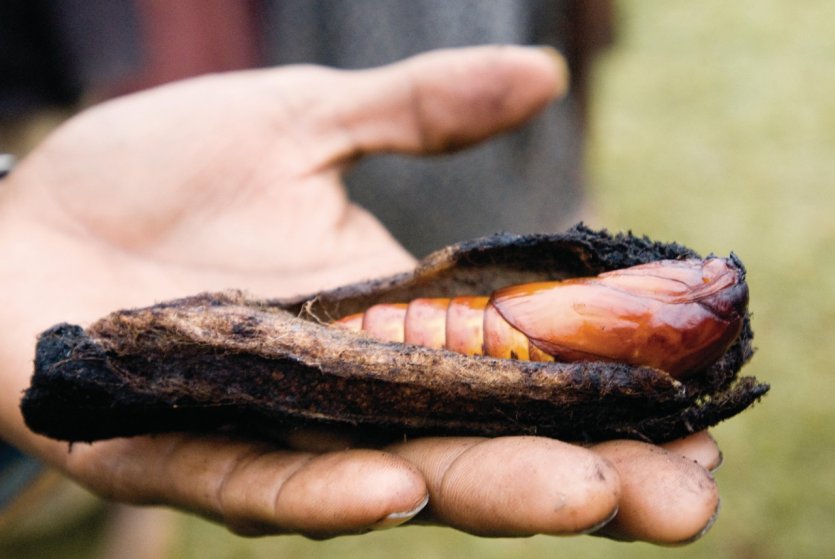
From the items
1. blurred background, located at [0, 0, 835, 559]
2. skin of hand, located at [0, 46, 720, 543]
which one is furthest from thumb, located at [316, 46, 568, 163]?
blurred background, located at [0, 0, 835, 559]

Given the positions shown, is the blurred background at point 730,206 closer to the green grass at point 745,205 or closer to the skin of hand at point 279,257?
the green grass at point 745,205

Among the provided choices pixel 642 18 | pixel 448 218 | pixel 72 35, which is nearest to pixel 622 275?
pixel 448 218

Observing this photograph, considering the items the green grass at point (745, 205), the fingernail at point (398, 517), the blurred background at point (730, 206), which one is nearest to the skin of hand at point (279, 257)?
the fingernail at point (398, 517)

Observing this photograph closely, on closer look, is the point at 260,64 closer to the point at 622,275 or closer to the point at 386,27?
the point at 386,27

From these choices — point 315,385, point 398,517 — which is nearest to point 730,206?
point 315,385

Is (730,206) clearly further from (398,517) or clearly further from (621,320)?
(398,517)

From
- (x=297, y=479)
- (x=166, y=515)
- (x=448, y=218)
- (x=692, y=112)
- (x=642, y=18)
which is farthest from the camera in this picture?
(x=642, y=18)
